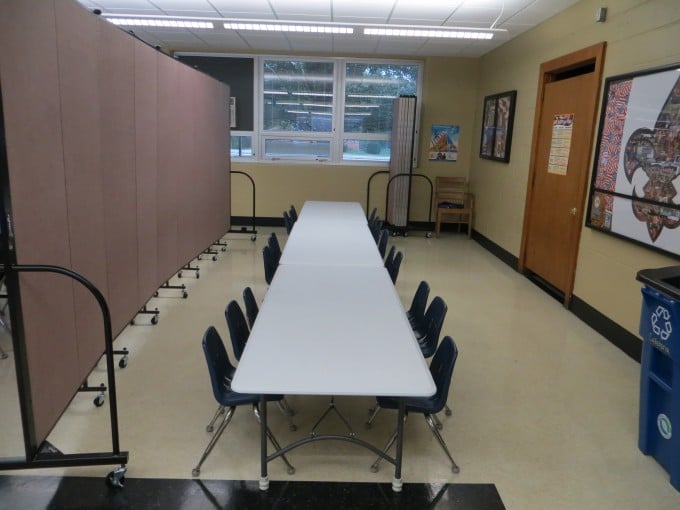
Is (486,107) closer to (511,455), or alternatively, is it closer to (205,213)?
(205,213)

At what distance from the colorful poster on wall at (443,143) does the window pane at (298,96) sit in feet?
5.77

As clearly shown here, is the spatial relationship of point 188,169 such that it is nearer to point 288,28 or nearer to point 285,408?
point 288,28

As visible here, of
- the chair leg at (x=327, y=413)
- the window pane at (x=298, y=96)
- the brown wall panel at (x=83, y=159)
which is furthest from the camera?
the window pane at (x=298, y=96)

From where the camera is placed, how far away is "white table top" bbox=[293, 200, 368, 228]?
18.6 feet

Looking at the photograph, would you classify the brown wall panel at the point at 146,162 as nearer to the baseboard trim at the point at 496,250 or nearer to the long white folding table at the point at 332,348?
the long white folding table at the point at 332,348

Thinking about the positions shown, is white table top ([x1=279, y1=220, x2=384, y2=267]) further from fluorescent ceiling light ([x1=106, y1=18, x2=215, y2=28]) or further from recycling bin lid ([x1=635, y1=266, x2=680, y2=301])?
fluorescent ceiling light ([x1=106, y1=18, x2=215, y2=28])

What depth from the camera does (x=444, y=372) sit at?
2459 millimetres

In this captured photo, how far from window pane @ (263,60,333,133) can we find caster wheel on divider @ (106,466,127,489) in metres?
7.28

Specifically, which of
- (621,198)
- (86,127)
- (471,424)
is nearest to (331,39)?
(621,198)

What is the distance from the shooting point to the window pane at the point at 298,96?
882 centimetres

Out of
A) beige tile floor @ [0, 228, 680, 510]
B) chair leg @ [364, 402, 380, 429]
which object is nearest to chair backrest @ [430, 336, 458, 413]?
beige tile floor @ [0, 228, 680, 510]

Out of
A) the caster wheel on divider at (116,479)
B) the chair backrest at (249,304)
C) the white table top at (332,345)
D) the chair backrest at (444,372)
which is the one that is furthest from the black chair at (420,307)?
the caster wheel on divider at (116,479)

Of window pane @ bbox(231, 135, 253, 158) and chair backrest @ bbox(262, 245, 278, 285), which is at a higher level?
window pane @ bbox(231, 135, 253, 158)

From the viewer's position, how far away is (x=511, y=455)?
2.77m
